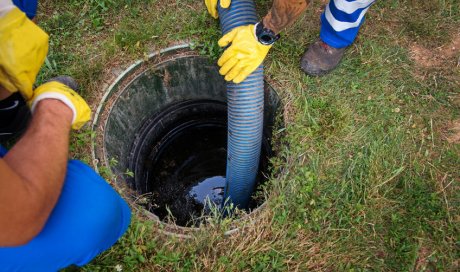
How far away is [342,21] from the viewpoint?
223cm

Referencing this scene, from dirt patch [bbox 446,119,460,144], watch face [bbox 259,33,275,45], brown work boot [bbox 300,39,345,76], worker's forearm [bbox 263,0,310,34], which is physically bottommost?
dirt patch [bbox 446,119,460,144]

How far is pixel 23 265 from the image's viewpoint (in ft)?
4.43

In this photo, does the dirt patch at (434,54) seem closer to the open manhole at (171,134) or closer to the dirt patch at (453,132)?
the dirt patch at (453,132)

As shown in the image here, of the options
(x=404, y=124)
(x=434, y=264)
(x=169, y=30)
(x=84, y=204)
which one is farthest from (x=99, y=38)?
(x=434, y=264)

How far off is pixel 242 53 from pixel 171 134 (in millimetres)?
1372

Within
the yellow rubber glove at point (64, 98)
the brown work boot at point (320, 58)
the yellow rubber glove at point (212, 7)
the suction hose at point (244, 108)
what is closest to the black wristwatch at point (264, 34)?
the suction hose at point (244, 108)

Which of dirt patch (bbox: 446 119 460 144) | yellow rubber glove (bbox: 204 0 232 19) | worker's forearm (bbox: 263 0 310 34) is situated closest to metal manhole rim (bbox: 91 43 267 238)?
yellow rubber glove (bbox: 204 0 232 19)

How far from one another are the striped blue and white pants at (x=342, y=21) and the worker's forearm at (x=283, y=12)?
0.37 metres

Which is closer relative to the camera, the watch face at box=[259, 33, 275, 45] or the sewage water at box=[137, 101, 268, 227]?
the watch face at box=[259, 33, 275, 45]

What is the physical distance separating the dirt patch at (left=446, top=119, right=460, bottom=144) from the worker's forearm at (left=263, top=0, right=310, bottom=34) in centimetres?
117

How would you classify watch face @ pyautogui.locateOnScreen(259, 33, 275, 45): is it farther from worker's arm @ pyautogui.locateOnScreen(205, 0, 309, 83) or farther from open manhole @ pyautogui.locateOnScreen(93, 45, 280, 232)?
open manhole @ pyautogui.locateOnScreen(93, 45, 280, 232)

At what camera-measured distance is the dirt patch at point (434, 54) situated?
8.21 feet

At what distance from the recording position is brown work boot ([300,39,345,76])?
2.34m

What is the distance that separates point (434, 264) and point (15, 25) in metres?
2.19
